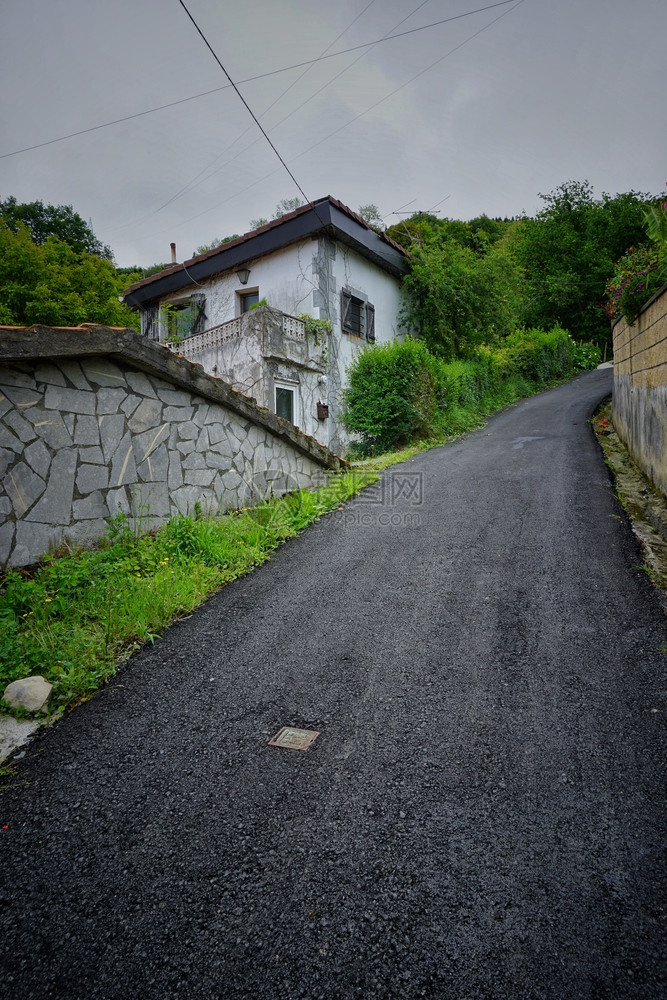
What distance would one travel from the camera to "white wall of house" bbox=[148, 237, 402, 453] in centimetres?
1214

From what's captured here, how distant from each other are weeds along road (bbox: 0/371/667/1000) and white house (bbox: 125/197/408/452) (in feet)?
31.0

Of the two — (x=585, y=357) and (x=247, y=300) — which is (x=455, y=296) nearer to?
(x=247, y=300)

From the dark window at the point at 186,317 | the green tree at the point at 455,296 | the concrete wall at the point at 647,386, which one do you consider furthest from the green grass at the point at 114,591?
the green tree at the point at 455,296

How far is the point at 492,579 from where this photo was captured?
13.8 feet

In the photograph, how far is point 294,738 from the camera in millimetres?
2561

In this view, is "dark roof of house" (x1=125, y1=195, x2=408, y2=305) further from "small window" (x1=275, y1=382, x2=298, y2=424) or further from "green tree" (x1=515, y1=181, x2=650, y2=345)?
"green tree" (x1=515, y1=181, x2=650, y2=345)

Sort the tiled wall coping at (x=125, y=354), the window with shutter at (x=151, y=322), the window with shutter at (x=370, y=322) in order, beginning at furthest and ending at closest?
the window with shutter at (x=151, y=322), the window with shutter at (x=370, y=322), the tiled wall coping at (x=125, y=354)

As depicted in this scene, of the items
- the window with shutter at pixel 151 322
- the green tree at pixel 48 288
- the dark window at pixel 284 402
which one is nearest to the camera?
the dark window at pixel 284 402

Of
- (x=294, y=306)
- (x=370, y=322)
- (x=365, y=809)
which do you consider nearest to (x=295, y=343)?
(x=294, y=306)

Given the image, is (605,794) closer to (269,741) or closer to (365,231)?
(269,741)

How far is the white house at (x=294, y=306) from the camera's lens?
40.3 feet

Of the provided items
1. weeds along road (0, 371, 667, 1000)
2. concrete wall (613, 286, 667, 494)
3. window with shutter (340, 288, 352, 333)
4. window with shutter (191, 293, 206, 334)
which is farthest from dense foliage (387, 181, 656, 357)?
weeds along road (0, 371, 667, 1000)

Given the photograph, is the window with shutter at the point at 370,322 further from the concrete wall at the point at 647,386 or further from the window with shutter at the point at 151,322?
the concrete wall at the point at 647,386

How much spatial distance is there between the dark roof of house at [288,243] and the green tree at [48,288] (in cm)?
174
